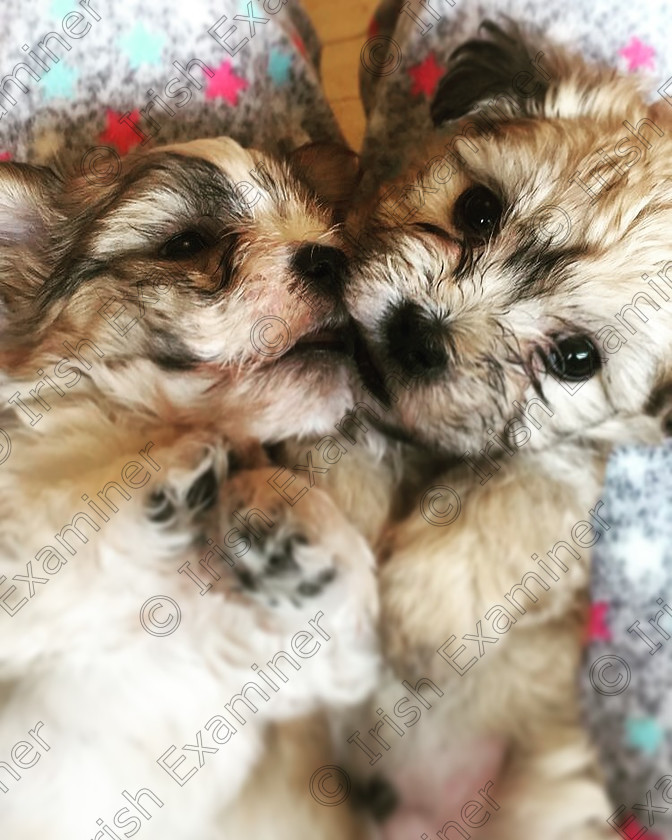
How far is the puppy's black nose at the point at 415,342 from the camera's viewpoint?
1247 millimetres

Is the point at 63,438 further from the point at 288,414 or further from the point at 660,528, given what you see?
the point at 660,528

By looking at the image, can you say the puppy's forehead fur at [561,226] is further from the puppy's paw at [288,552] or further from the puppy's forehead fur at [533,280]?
the puppy's paw at [288,552]

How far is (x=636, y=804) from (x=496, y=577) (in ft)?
1.42

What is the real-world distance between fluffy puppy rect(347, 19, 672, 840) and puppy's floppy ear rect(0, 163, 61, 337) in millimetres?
579

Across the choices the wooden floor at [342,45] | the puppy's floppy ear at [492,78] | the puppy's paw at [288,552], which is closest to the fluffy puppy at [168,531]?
the puppy's paw at [288,552]

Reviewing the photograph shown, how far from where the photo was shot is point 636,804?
49.6 inches

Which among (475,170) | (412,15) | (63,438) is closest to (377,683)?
(63,438)
